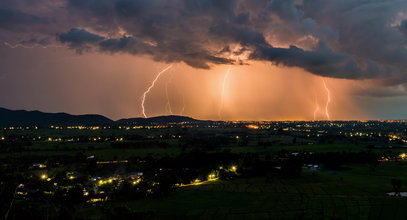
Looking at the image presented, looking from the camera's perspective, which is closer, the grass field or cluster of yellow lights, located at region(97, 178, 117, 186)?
the grass field

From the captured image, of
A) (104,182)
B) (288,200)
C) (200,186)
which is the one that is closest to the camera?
(288,200)

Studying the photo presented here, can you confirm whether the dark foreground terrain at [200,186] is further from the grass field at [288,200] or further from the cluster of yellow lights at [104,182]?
the cluster of yellow lights at [104,182]

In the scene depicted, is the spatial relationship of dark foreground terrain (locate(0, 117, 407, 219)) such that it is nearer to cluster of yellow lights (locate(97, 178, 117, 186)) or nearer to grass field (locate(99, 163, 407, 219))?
grass field (locate(99, 163, 407, 219))

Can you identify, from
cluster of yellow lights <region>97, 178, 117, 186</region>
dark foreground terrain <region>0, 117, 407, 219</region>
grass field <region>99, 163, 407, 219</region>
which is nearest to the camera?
grass field <region>99, 163, 407, 219</region>

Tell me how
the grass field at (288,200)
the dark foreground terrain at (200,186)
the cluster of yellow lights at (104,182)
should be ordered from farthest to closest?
the cluster of yellow lights at (104,182), the dark foreground terrain at (200,186), the grass field at (288,200)

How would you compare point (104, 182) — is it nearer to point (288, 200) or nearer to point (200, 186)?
point (200, 186)

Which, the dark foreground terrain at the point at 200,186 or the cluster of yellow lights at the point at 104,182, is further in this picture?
the cluster of yellow lights at the point at 104,182

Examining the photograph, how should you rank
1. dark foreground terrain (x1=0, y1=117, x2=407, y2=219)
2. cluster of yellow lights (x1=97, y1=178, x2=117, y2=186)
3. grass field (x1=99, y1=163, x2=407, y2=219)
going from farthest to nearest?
cluster of yellow lights (x1=97, y1=178, x2=117, y2=186) < dark foreground terrain (x1=0, y1=117, x2=407, y2=219) < grass field (x1=99, y1=163, x2=407, y2=219)

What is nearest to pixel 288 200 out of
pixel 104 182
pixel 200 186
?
pixel 200 186

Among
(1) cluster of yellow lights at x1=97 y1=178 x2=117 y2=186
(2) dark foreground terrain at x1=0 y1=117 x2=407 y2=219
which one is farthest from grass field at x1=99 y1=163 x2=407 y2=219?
(1) cluster of yellow lights at x1=97 y1=178 x2=117 y2=186

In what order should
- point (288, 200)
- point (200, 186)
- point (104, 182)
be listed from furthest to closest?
point (104, 182) → point (200, 186) → point (288, 200)

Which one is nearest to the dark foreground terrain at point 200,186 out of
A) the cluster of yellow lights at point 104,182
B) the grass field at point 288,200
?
the grass field at point 288,200

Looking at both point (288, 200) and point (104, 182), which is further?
point (104, 182)

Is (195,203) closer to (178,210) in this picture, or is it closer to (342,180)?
(178,210)
